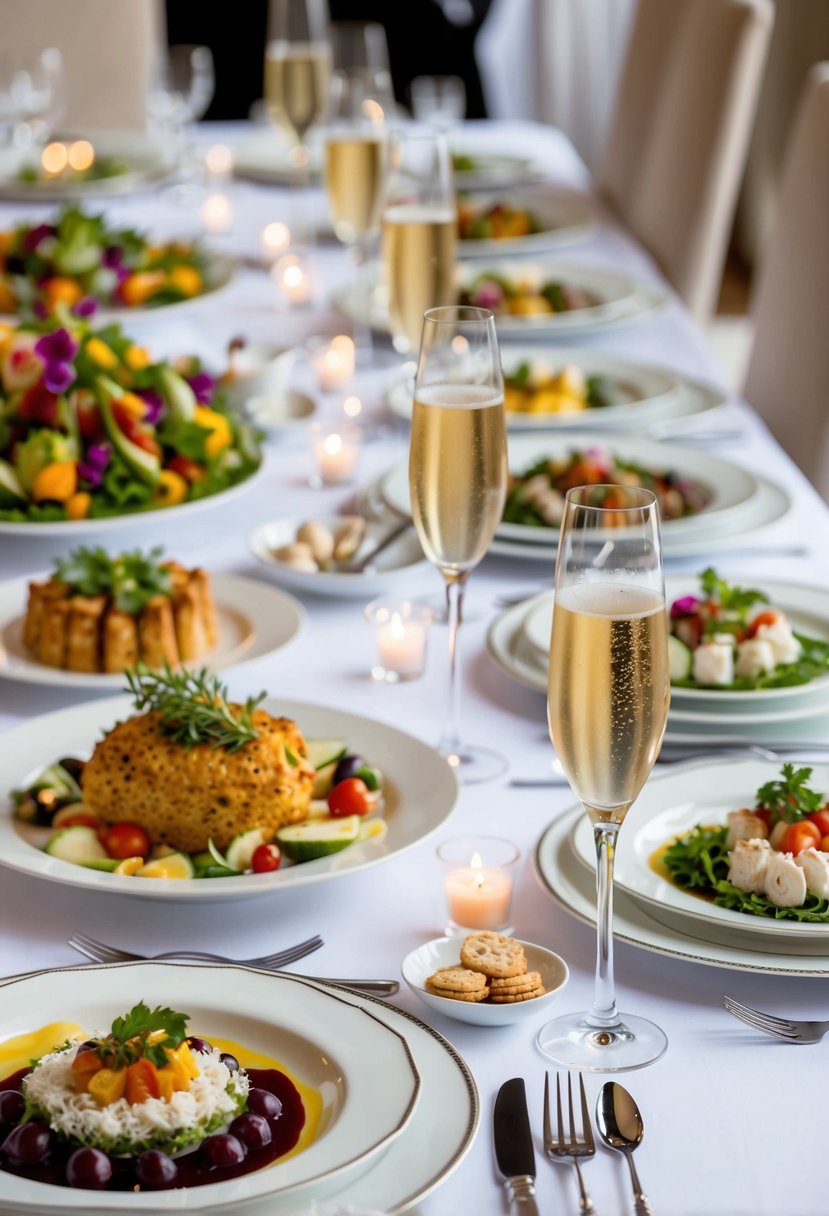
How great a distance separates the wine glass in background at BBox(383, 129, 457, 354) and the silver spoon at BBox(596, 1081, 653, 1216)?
3.76 ft

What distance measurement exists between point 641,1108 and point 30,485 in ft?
3.70

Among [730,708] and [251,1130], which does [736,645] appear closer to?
[730,708]

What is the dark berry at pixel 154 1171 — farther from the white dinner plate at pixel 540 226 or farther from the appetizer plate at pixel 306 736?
the white dinner plate at pixel 540 226

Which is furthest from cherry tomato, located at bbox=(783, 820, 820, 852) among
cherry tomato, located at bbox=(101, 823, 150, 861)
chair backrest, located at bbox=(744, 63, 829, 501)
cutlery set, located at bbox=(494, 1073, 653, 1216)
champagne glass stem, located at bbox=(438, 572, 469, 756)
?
chair backrest, located at bbox=(744, 63, 829, 501)

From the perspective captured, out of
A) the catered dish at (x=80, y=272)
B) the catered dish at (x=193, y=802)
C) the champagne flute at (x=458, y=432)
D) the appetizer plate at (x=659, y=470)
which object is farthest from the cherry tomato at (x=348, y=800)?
the catered dish at (x=80, y=272)

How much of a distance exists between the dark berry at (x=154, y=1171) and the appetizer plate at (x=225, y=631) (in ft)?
2.21

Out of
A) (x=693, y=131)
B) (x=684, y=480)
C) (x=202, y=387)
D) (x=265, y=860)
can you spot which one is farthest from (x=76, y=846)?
(x=693, y=131)

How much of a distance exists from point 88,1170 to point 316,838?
380 mm

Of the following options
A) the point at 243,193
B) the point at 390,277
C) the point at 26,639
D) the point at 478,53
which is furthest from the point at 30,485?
the point at 478,53

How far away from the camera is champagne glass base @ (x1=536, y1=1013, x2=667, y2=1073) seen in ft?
3.09

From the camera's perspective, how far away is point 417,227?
6.37 feet

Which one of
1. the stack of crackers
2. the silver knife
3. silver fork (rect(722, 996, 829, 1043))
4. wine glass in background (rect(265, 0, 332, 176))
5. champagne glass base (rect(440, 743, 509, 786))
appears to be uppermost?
wine glass in background (rect(265, 0, 332, 176))

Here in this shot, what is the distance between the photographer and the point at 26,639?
1494mm

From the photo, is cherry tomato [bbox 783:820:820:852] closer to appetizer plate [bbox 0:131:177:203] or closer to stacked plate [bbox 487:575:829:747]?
stacked plate [bbox 487:575:829:747]
